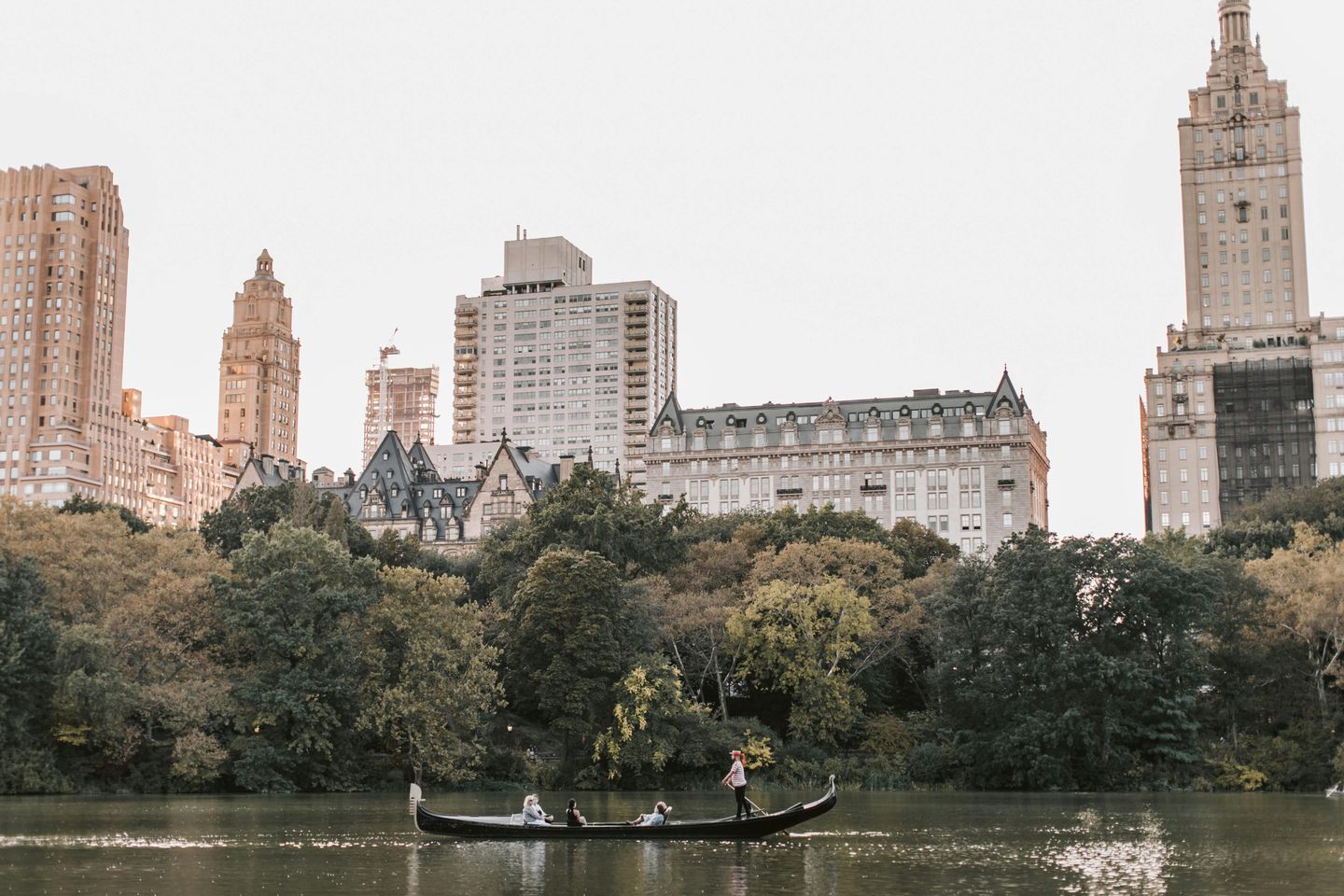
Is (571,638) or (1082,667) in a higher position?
(571,638)

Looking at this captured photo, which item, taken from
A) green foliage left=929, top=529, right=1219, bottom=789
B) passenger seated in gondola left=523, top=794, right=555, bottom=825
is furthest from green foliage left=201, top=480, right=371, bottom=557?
passenger seated in gondola left=523, top=794, right=555, bottom=825

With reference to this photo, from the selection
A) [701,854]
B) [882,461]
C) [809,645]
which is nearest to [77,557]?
[809,645]

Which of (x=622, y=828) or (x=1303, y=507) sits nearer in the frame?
Answer: (x=622, y=828)

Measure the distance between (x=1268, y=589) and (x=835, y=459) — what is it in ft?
329

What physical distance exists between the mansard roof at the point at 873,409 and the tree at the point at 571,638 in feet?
332

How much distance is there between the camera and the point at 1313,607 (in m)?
86.6

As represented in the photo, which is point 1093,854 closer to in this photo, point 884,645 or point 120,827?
point 120,827

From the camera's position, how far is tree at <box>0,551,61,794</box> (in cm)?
7650

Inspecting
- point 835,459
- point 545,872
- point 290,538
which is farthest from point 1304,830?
point 835,459

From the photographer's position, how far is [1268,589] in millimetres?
91250

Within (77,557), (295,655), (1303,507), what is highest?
(1303,507)

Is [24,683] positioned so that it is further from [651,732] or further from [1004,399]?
[1004,399]

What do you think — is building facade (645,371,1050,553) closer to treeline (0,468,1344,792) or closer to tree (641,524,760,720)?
tree (641,524,760,720)

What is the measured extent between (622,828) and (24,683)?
42.0 meters
